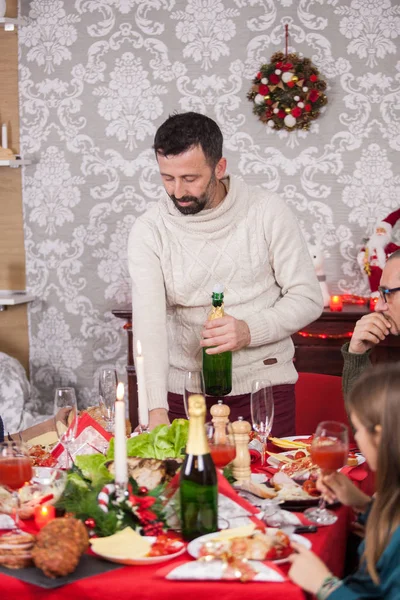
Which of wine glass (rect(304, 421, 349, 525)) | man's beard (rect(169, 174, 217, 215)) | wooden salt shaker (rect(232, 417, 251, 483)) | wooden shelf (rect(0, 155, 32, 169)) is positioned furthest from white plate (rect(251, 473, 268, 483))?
wooden shelf (rect(0, 155, 32, 169))

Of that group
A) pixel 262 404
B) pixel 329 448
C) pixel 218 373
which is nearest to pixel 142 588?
pixel 329 448

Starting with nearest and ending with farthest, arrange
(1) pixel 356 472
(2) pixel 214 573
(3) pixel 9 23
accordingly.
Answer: (2) pixel 214 573
(1) pixel 356 472
(3) pixel 9 23

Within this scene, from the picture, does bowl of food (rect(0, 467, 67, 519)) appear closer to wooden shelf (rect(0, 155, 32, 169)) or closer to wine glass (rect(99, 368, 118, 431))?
wine glass (rect(99, 368, 118, 431))

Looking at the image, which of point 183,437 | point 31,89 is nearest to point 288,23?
point 31,89

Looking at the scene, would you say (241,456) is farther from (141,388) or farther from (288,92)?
(288,92)

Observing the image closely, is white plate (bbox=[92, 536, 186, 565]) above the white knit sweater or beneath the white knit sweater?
beneath

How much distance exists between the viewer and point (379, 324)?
2.43 metres

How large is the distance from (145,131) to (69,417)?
2.74 meters

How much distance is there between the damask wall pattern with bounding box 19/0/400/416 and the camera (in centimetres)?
429

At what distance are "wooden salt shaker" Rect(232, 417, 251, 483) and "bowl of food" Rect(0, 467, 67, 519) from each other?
1.30 feet

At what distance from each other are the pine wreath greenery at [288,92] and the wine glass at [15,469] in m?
2.95

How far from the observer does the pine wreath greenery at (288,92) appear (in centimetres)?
424

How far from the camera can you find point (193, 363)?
269 centimetres

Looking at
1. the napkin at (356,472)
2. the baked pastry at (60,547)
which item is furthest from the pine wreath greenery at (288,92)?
the baked pastry at (60,547)
